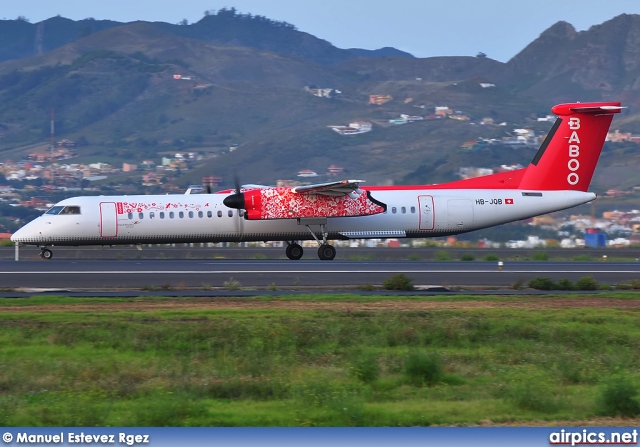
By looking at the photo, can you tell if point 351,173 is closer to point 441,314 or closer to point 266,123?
point 266,123

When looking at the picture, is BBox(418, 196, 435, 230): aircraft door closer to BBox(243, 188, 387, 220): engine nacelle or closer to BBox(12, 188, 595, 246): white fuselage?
BBox(12, 188, 595, 246): white fuselage

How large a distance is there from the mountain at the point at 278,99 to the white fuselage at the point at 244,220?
56780mm

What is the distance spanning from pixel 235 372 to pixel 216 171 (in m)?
73.3

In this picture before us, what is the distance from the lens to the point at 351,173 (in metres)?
95.1

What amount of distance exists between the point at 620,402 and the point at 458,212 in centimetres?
2278

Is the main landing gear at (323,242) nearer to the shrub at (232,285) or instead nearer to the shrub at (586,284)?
the shrub at (232,285)

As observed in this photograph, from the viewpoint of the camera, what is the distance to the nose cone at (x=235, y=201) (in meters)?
31.8

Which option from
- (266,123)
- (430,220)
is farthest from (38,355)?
(266,123)

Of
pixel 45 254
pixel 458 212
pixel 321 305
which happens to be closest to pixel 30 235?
pixel 45 254

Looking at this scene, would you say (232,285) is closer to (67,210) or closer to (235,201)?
(235,201)

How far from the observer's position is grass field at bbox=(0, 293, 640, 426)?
11.0 meters

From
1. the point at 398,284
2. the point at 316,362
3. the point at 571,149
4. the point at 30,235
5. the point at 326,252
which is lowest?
the point at 316,362

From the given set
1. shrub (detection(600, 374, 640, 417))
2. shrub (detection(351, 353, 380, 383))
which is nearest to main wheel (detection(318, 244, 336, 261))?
shrub (detection(351, 353, 380, 383))

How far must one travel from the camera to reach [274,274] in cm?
2630
